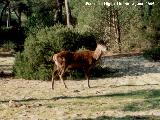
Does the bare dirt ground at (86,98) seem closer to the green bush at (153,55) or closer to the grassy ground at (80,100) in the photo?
the grassy ground at (80,100)

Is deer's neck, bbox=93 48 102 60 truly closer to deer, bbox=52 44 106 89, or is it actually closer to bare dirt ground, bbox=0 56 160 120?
deer, bbox=52 44 106 89

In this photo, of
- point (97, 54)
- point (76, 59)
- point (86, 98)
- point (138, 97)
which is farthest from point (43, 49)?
point (138, 97)

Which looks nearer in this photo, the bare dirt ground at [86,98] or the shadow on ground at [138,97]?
the bare dirt ground at [86,98]

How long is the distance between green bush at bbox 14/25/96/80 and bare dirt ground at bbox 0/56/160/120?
577 millimetres

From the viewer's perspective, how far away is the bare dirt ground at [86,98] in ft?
37.6

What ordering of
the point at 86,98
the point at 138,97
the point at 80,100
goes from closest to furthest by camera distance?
the point at 80,100 → the point at 138,97 → the point at 86,98

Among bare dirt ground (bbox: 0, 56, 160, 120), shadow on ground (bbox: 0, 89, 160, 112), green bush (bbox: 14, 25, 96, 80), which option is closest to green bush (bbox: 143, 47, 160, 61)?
bare dirt ground (bbox: 0, 56, 160, 120)

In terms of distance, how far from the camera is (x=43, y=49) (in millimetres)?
19234

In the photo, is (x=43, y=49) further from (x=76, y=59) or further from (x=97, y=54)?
(x=97, y=54)

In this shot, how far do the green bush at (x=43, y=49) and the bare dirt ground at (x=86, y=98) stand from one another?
577 mm

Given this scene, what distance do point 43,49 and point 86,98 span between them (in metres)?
5.76

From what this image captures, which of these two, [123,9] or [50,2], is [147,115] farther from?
[50,2]

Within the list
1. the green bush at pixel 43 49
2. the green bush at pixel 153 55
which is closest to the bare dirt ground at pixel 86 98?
the green bush at pixel 43 49

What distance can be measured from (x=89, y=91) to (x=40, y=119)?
4.52m
